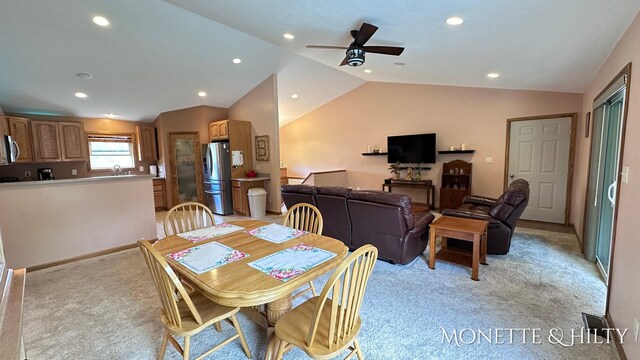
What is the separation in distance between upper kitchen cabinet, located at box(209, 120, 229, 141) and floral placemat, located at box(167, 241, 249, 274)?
15.4 ft

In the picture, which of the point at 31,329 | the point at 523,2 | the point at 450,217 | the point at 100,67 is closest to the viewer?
the point at 523,2

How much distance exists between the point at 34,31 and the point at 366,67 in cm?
462

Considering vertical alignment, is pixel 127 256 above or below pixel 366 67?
below

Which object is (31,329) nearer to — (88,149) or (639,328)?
(639,328)

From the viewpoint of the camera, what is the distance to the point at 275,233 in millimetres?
2248

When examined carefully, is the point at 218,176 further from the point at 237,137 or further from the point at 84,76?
the point at 84,76

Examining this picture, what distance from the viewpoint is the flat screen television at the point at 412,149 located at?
20.5 ft

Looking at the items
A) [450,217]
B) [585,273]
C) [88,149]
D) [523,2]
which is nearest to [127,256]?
[88,149]

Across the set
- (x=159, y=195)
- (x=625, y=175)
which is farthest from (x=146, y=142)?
(x=625, y=175)

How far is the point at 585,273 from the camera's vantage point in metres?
2.99

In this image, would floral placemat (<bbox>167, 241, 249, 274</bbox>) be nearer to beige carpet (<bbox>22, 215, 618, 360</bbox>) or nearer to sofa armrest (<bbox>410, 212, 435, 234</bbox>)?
beige carpet (<bbox>22, 215, 618, 360</bbox>)

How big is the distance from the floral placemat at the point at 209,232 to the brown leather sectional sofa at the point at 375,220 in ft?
4.71

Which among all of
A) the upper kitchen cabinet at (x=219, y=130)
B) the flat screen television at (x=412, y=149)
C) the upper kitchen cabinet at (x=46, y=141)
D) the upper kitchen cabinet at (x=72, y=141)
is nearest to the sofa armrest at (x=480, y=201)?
the flat screen television at (x=412, y=149)

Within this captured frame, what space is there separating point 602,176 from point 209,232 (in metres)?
4.19
